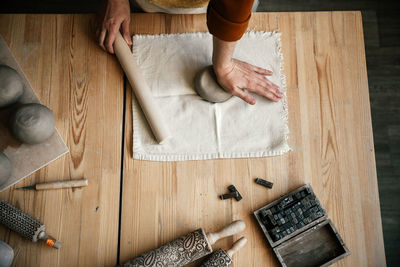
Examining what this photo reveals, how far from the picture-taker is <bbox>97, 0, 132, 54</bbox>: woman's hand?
0.89 meters

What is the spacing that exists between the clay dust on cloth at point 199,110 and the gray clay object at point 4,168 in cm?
34

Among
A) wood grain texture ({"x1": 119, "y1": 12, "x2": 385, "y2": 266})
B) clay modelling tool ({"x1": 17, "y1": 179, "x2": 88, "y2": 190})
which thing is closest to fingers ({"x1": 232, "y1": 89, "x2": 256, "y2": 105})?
wood grain texture ({"x1": 119, "y1": 12, "x2": 385, "y2": 266})

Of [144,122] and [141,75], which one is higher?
[141,75]

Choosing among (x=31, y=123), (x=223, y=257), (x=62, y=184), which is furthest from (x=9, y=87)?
(x=223, y=257)

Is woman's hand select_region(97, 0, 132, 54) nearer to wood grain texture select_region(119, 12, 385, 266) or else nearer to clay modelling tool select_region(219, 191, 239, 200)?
wood grain texture select_region(119, 12, 385, 266)

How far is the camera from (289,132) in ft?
2.96

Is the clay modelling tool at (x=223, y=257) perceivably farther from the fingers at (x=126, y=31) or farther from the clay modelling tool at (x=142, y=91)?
the fingers at (x=126, y=31)

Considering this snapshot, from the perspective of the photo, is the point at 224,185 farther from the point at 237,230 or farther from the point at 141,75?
the point at 141,75

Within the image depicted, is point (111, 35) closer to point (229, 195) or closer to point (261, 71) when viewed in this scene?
point (261, 71)

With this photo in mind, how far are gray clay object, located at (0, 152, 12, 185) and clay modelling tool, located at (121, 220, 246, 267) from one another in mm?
395

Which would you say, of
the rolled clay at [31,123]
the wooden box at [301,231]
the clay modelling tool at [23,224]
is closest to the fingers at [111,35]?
the rolled clay at [31,123]

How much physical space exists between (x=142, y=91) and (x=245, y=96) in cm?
31

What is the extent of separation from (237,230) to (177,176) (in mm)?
230

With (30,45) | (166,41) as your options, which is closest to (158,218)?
Result: (166,41)
